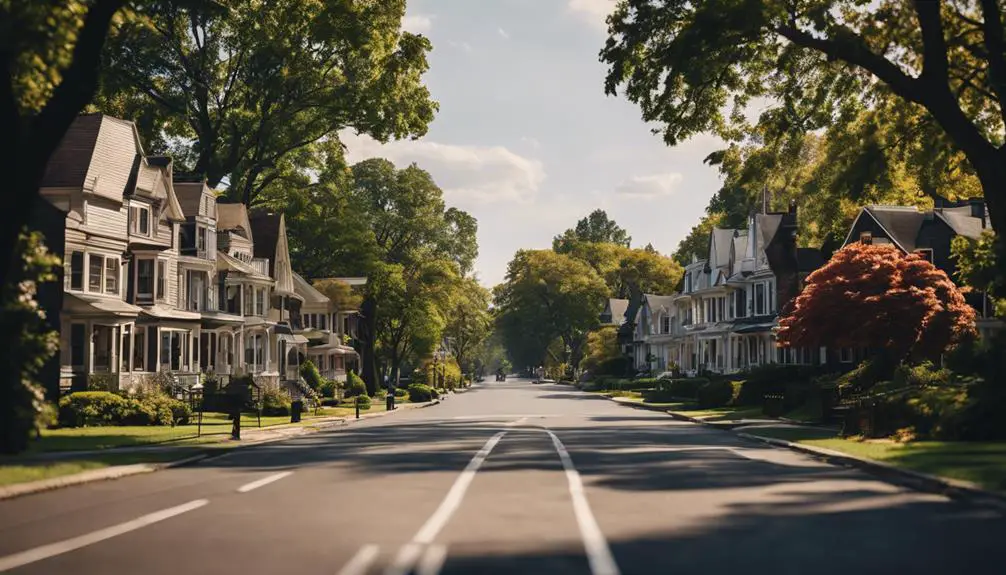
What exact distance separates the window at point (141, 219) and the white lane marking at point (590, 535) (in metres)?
36.2

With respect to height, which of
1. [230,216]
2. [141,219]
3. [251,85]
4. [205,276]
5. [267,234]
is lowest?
[205,276]

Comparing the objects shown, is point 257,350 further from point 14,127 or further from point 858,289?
point 14,127

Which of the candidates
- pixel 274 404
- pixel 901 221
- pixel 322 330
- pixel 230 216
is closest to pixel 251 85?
pixel 230 216

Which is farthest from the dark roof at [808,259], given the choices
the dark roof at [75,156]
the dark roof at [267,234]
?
the dark roof at [75,156]

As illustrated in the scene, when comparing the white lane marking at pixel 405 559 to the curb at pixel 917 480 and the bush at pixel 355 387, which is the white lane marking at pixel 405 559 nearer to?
the curb at pixel 917 480

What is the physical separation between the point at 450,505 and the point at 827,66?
22060mm

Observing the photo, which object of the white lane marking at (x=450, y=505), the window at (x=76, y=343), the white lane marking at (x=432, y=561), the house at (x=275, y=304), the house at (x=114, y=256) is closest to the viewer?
the white lane marking at (x=432, y=561)

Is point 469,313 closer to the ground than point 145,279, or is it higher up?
closer to the ground

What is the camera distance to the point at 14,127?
1497 cm

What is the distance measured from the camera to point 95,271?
45.9 metres

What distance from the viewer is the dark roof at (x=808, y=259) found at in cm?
7538

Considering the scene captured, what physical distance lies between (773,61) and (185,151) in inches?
2025

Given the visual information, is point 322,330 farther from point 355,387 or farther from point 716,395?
point 716,395

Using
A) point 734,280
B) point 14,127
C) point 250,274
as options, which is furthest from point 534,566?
point 734,280
